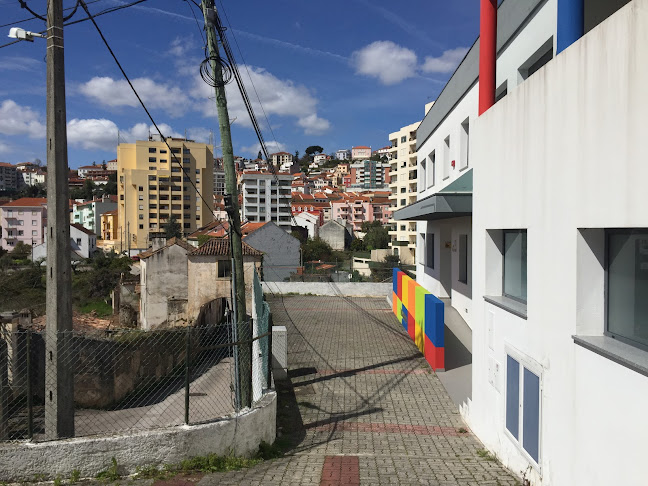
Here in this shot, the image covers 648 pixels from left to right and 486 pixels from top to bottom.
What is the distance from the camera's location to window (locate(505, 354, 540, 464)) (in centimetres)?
489

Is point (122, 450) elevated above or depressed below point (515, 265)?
below

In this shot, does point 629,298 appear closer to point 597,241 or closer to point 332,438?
point 597,241

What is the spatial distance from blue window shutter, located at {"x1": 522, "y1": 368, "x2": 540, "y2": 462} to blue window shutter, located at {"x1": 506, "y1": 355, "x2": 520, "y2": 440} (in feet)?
0.69

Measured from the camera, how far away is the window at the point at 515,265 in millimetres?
5926

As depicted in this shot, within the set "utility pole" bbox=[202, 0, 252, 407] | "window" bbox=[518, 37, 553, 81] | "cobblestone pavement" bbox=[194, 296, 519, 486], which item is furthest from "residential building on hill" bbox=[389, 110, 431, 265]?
"utility pole" bbox=[202, 0, 252, 407]

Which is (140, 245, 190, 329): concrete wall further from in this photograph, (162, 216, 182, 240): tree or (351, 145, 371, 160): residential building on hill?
(351, 145, 371, 160): residential building on hill

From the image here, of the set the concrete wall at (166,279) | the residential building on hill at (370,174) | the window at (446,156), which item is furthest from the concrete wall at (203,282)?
the residential building on hill at (370,174)

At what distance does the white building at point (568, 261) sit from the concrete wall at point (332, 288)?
17.7 m

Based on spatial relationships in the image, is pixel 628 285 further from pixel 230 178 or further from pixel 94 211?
pixel 94 211

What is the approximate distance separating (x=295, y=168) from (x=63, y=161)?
174m

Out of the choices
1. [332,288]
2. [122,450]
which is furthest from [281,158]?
[122,450]

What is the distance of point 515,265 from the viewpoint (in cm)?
620

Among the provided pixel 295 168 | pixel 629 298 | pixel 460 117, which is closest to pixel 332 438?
pixel 629 298

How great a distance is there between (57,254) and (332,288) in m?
20.5
